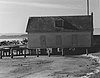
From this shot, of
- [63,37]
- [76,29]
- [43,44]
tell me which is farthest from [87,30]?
[43,44]

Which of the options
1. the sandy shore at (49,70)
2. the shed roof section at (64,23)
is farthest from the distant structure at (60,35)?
the sandy shore at (49,70)

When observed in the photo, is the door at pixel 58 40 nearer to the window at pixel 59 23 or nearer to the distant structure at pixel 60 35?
the distant structure at pixel 60 35

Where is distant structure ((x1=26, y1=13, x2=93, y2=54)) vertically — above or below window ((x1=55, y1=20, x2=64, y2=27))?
below

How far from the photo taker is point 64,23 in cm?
4172

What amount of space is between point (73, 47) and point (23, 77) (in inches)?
810

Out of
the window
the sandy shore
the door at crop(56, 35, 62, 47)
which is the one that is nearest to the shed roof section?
the window

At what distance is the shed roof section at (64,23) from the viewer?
1572 inches

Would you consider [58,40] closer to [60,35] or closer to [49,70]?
[60,35]

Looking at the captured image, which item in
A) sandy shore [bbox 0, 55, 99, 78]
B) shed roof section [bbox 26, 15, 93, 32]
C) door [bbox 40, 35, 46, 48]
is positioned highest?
shed roof section [bbox 26, 15, 93, 32]

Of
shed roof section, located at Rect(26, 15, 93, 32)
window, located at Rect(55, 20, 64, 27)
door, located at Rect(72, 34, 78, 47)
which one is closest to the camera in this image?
door, located at Rect(72, 34, 78, 47)

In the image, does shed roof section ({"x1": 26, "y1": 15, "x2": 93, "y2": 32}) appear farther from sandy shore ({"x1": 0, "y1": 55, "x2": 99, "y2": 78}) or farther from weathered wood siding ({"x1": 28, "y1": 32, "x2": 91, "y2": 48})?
sandy shore ({"x1": 0, "y1": 55, "x2": 99, "y2": 78})

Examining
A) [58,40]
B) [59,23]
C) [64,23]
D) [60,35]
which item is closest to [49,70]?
[58,40]

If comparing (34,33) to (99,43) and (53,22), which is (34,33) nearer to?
(53,22)

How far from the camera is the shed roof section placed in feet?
131
